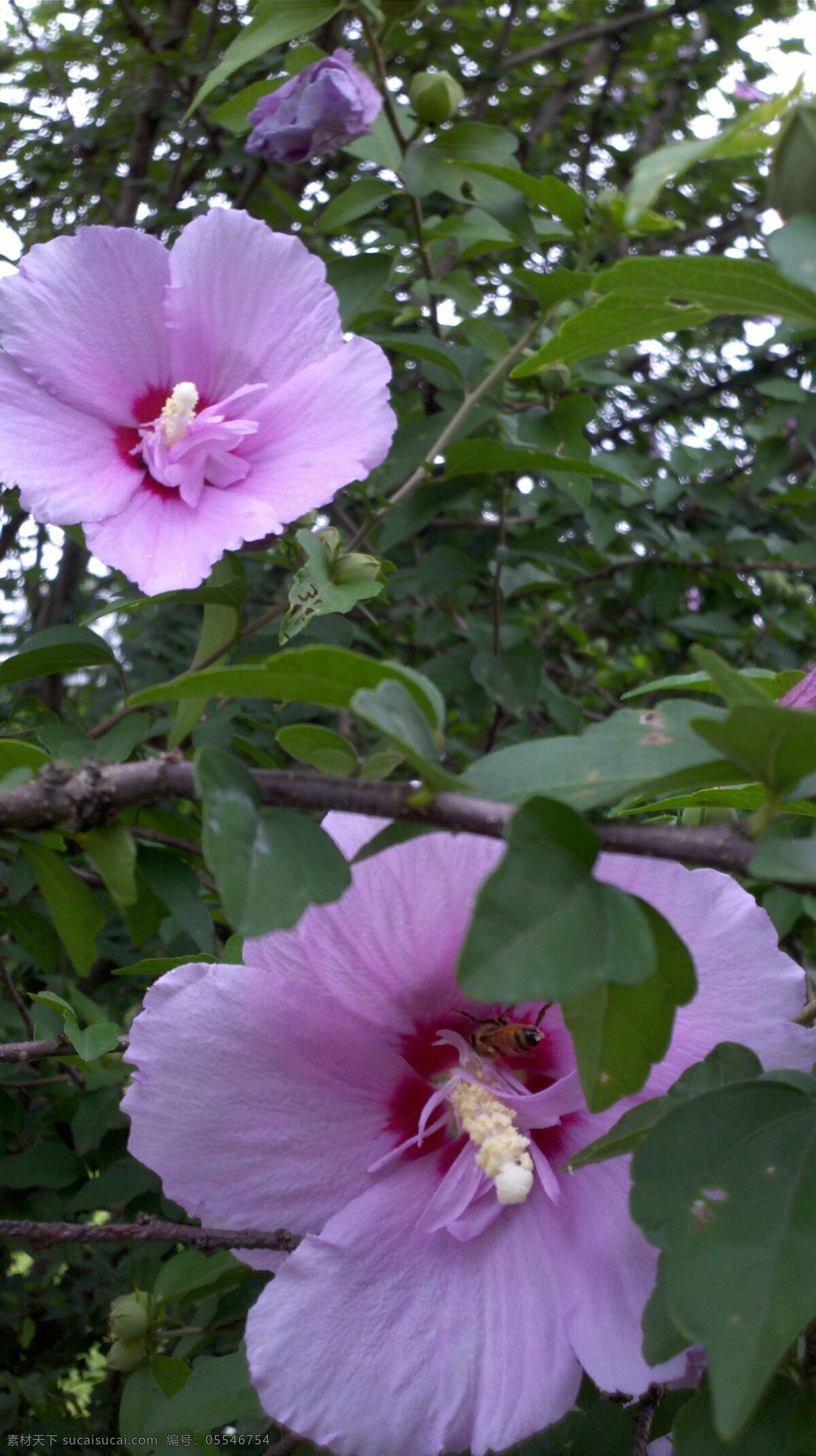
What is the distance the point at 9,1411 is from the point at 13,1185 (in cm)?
35

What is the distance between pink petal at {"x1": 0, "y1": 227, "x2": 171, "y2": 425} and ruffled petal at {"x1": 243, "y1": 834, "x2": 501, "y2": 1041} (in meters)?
0.64

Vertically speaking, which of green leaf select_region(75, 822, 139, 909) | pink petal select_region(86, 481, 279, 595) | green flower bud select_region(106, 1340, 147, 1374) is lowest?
green flower bud select_region(106, 1340, 147, 1374)

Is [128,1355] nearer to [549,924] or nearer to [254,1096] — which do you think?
[254,1096]

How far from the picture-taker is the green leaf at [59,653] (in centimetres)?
123

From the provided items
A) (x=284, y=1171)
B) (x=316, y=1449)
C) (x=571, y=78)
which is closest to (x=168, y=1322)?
(x=316, y=1449)

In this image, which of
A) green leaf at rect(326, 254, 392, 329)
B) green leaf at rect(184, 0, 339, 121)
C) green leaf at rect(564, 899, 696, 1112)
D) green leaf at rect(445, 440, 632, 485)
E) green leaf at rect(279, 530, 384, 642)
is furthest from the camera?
green leaf at rect(326, 254, 392, 329)

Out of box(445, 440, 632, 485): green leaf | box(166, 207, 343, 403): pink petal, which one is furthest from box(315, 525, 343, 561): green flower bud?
box(445, 440, 632, 485): green leaf

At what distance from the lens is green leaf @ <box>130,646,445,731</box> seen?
21.4 inches

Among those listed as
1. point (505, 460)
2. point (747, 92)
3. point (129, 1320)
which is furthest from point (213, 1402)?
point (747, 92)

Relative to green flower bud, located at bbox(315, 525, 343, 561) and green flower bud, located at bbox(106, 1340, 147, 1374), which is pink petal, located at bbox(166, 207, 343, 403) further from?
green flower bud, located at bbox(106, 1340, 147, 1374)

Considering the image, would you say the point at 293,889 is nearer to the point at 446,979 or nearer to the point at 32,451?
the point at 446,979

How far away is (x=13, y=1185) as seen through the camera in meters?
1.48

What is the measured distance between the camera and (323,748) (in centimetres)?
61

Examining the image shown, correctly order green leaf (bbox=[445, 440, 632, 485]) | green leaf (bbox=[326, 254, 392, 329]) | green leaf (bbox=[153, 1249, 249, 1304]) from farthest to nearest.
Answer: green leaf (bbox=[326, 254, 392, 329])
green leaf (bbox=[445, 440, 632, 485])
green leaf (bbox=[153, 1249, 249, 1304])
